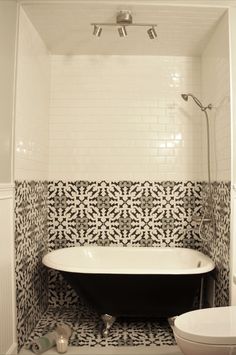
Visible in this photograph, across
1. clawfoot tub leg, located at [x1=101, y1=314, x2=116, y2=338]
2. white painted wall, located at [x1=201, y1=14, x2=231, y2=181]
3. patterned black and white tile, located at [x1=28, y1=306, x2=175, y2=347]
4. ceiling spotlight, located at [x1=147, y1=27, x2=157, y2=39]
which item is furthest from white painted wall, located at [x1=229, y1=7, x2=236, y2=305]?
clawfoot tub leg, located at [x1=101, y1=314, x2=116, y2=338]

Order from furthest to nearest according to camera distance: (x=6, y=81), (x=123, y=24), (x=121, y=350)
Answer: (x=123, y=24) → (x=121, y=350) → (x=6, y=81)

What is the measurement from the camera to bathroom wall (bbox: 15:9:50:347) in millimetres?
2211

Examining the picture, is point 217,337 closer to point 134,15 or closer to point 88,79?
point 134,15

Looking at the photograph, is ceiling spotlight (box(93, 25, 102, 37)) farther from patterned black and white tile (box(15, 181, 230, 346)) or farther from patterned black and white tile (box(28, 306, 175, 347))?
patterned black and white tile (box(28, 306, 175, 347))

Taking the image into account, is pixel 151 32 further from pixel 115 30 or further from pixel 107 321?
pixel 107 321

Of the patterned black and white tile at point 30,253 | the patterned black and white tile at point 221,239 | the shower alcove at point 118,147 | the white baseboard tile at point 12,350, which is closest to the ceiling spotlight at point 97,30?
the shower alcove at point 118,147

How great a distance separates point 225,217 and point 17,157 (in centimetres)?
161

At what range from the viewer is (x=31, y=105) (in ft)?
8.16

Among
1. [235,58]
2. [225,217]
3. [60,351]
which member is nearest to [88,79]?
[235,58]

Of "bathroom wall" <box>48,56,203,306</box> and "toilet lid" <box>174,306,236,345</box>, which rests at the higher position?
"bathroom wall" <box>48,56,203,306</box>

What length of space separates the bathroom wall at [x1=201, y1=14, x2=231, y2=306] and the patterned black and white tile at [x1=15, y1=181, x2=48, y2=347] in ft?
4.96

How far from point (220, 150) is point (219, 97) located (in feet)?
1.44

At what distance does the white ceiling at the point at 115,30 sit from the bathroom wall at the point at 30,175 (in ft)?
0.46

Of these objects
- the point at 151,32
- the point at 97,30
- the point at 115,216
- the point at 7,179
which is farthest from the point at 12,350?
the point at 151,32
